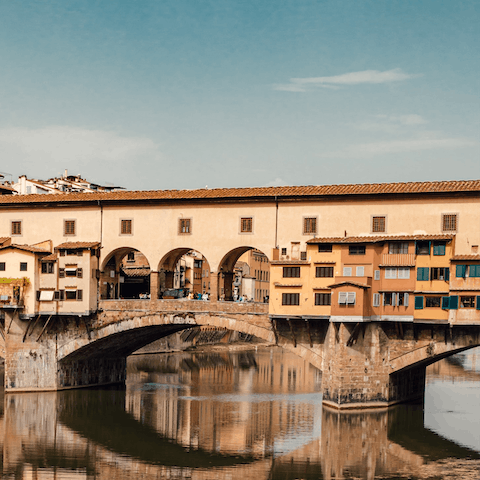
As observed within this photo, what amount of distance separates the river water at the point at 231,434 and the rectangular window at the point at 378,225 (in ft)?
A: 32.2

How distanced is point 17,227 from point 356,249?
74.1 feet

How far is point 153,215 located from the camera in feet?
157

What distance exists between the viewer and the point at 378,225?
42.8m

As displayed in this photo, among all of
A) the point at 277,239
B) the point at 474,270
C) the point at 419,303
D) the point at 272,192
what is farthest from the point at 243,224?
the point at 474,270

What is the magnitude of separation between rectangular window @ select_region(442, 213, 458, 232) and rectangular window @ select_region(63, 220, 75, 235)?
22775mm

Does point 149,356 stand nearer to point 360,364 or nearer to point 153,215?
point 153,215

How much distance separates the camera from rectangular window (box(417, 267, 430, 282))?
135 ft

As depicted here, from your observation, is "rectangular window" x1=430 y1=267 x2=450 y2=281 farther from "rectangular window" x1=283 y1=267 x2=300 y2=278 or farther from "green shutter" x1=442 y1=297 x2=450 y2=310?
"rectangular window" x1=283 y1=267 x2=300 y2=278

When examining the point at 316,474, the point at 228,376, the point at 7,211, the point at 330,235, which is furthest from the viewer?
the point at 228,376

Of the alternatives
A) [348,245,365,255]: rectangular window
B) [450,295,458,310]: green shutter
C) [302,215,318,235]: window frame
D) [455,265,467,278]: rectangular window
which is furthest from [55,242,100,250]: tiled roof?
[455,265,467,278]: rectangular window

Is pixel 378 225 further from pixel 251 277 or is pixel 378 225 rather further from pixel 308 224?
pixel 251 277

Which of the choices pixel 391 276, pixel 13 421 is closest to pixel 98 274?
pixel 13 421

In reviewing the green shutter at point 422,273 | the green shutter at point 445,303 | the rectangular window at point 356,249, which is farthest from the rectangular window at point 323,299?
the green shutter at point 445,303

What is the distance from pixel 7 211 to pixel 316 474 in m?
28.9
